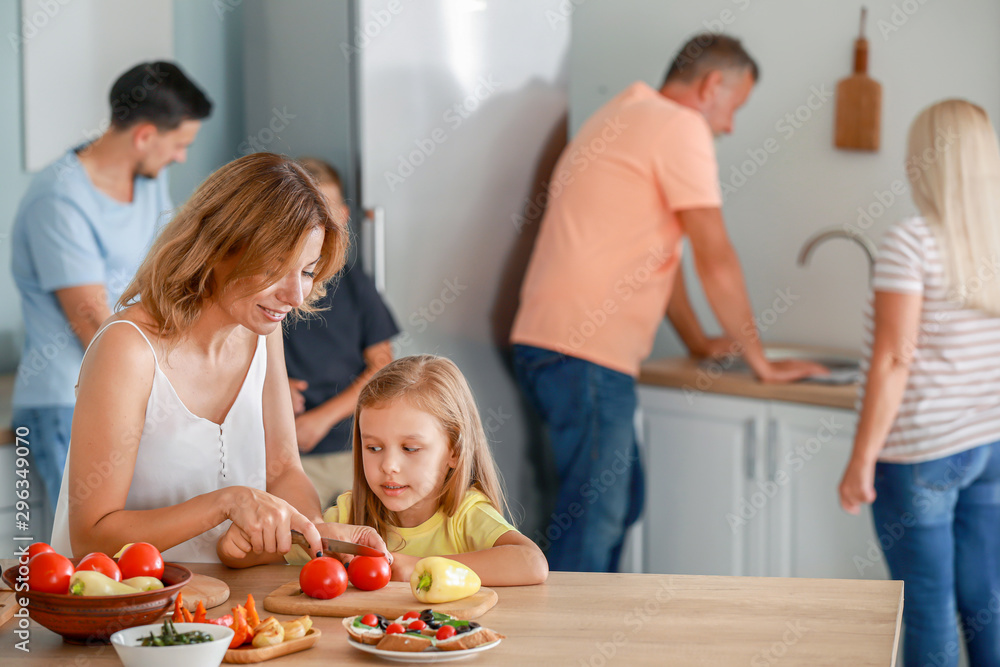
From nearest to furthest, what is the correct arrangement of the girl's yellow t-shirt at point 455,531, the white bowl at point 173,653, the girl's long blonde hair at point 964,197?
the white bowl at point 173,653 < the girl's yellow t-shirt at point 455,531 < the girl's long blonde hair at point 964,197

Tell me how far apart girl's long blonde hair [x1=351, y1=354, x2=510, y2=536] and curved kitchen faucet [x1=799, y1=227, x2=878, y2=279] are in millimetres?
1574

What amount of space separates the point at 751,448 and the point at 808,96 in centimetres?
105

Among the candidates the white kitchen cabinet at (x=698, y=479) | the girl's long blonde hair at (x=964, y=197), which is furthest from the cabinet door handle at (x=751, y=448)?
the girl's long blonde hair at (x=964, y=197)

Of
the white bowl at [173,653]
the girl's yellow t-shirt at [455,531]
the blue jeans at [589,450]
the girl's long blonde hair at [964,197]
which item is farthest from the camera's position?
the blue jeans at [589,450]

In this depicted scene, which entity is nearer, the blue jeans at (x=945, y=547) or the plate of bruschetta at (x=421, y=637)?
the plate of bruschetta at (x=421, y=637)

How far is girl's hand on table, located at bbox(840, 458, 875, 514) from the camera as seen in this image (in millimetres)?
1917

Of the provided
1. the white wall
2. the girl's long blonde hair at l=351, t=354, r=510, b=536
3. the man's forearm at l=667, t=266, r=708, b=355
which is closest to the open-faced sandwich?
the girl's long blonde hair at l=351, t=354, r=510, b=536

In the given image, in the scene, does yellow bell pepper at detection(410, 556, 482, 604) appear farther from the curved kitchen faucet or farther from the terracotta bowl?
the curved kitchen faucet

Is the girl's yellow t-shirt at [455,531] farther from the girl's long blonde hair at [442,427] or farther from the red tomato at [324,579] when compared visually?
the red tomato at [324,579]

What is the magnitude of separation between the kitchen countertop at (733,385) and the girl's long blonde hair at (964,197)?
521mm

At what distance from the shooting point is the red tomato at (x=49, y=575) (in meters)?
0.92

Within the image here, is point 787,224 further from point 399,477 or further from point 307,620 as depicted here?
point 307,620

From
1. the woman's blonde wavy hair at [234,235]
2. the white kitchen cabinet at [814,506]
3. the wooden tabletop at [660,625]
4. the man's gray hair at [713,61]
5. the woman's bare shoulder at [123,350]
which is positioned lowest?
the white kitchen cabinet at [814,506]

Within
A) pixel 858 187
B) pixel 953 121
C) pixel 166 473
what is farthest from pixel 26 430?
pixel 858 187
